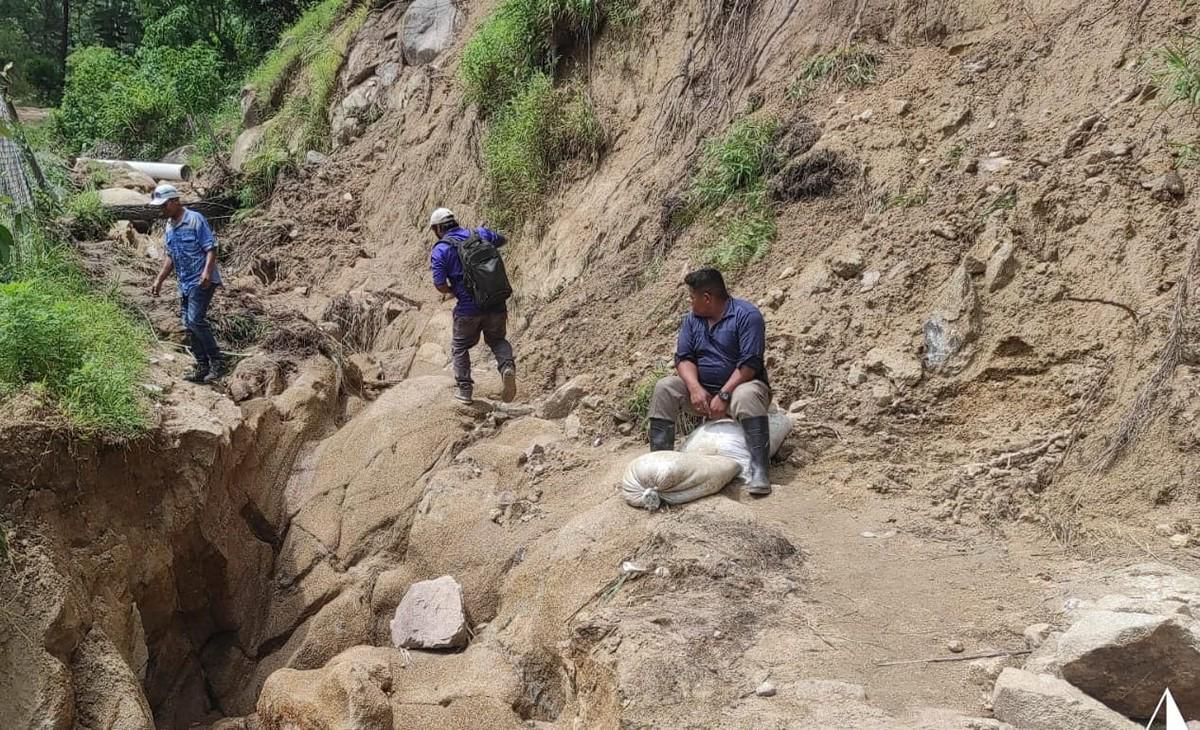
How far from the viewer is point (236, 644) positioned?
6.31 meters

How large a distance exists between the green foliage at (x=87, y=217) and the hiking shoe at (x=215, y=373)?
11.3 ft

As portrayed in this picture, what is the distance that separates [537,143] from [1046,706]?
7.33m

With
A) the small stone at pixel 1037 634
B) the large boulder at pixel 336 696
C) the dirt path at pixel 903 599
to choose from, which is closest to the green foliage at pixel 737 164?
the dirt path at pixel 903 599

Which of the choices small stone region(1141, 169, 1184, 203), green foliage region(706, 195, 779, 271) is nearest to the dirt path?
small stone region(1141, 169, 1184, 203)

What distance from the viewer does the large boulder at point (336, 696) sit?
432cm

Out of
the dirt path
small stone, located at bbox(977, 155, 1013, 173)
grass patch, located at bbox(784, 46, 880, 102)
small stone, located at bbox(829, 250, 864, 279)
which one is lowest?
the dirt path

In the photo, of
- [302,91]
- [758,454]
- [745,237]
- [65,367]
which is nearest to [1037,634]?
[758,454]

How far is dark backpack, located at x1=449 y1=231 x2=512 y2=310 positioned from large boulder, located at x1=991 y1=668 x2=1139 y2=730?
4.35m

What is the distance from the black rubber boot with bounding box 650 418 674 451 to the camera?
16.9ft

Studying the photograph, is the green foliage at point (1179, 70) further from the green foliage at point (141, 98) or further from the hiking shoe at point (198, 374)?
the green foliage at point (141, 98)

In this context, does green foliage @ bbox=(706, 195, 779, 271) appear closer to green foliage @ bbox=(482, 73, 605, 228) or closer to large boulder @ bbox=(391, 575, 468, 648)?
green foliage @ bbox=(482, 73, 605, 228)

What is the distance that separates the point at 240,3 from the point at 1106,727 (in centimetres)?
1905

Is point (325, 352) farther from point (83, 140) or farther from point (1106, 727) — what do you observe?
point (83, 140)

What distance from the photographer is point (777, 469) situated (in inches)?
202
